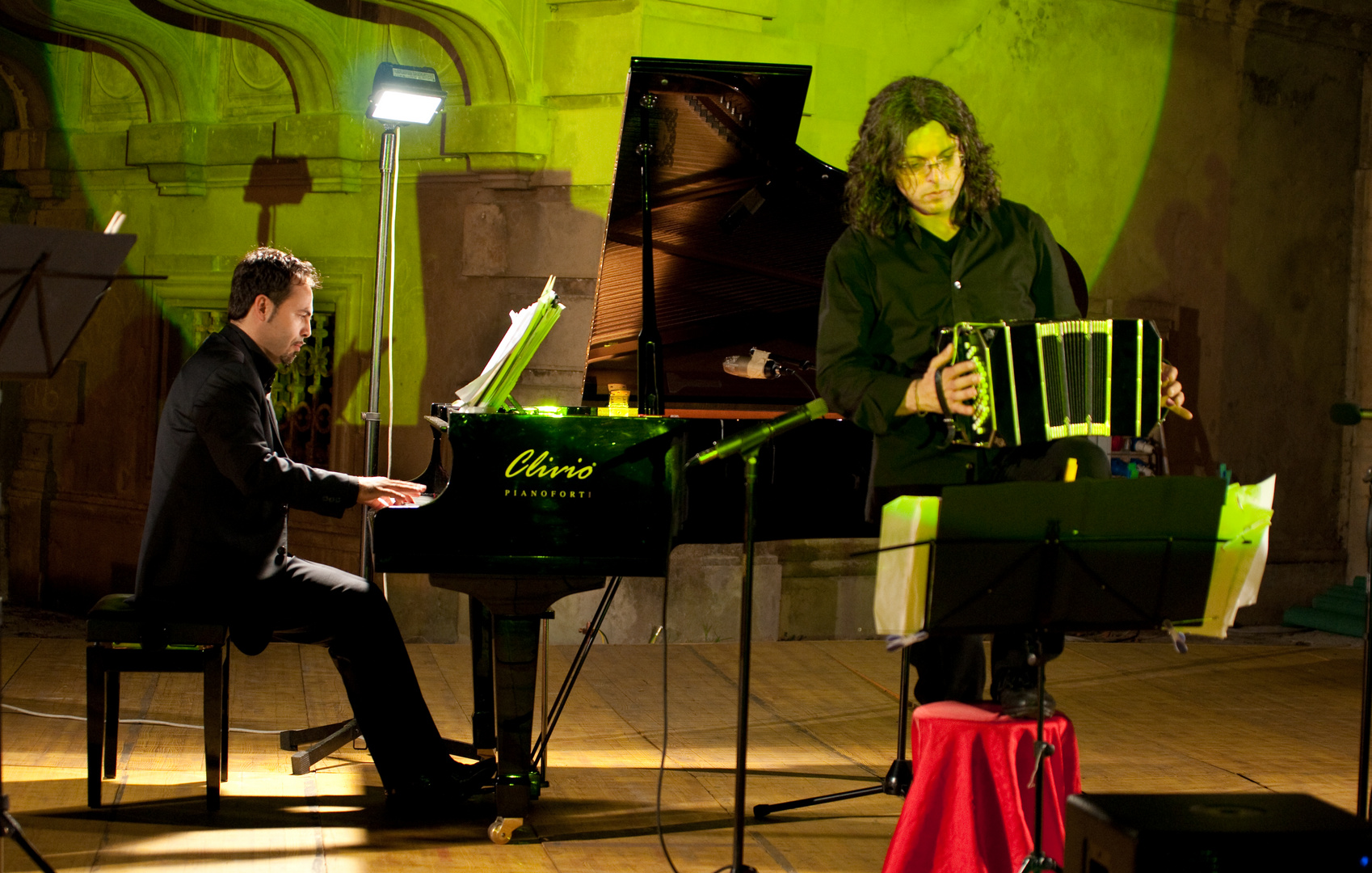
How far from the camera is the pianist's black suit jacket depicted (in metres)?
3.29

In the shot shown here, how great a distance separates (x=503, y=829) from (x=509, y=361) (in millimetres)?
1141

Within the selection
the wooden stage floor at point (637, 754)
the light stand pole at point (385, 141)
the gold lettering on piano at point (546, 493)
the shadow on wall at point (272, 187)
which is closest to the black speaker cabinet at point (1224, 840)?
the wooden stage floor at point (637, 754)

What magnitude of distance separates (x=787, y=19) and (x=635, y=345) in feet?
8.79

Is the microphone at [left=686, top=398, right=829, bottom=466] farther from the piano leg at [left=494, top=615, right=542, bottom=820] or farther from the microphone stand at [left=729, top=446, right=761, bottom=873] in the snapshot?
the piano leg at [left=494, top=615, right=542, bottom=820]

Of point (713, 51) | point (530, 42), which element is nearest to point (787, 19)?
point (713, 51)

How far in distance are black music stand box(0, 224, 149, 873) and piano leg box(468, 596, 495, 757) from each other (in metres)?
1.32

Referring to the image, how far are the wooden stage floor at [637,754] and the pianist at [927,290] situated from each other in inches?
37.2

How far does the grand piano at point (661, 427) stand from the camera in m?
2.98

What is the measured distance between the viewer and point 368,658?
3328 mm

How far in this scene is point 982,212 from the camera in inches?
108

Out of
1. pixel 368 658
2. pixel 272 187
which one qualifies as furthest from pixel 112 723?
pixel 272 187

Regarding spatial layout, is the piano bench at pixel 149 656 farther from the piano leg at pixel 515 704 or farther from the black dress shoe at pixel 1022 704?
the black dress shoe at pixel 1022 704

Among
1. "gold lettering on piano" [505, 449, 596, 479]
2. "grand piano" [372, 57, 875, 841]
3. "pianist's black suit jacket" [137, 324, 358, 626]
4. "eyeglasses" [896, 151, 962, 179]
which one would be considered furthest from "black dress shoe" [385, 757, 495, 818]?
"eyeglasses" [896, 151, 962, 179]

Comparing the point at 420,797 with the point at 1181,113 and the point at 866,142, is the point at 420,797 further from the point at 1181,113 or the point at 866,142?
the point at 1181,113
